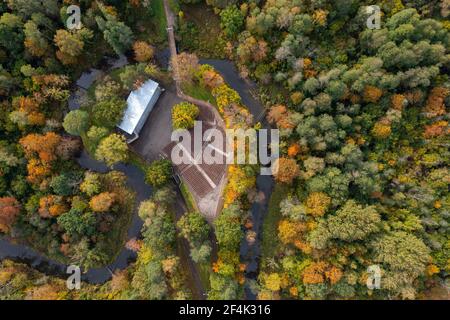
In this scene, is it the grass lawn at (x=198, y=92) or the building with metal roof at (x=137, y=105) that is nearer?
the building with metal roof at (x=137, y=105)

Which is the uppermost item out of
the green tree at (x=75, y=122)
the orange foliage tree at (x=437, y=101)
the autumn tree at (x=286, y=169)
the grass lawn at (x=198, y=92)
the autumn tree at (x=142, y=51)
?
the autumn tree at (x=142, y=51)

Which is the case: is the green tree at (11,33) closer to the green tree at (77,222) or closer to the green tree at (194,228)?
the green tree at (77,222)

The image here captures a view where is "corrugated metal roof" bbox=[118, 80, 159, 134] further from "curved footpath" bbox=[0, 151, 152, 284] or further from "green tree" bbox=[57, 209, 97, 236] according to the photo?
"green tree" bbox=[57, 209, 97, 236]

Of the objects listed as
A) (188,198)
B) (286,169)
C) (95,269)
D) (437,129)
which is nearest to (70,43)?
(188,198)

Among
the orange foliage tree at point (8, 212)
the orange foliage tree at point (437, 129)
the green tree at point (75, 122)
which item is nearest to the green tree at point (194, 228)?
the green tree at point (75, 122)

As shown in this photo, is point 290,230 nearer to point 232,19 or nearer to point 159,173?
point 159,173

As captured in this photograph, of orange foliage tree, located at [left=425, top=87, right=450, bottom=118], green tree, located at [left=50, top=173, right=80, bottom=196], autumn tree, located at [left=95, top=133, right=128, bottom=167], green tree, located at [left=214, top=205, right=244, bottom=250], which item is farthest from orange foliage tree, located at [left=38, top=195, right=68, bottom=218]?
orange foliage tree, located at [left=425, top=87, right=450, bottom=118]

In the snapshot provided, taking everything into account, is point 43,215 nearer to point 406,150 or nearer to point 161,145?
point 161,145
